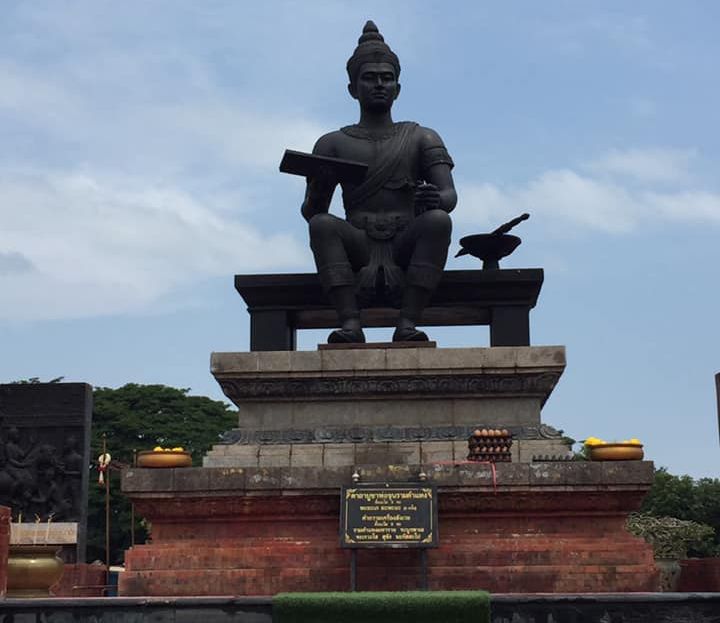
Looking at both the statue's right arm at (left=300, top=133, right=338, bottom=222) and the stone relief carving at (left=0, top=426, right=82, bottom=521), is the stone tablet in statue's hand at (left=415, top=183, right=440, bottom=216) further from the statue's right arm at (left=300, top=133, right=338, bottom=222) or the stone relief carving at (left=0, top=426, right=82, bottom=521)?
the stone relief carving at (left=0, top=426, right=82, bottom=521)

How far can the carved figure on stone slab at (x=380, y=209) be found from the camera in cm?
1296

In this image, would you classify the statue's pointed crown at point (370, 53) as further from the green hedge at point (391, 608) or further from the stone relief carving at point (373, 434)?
the green hedge at point (391, 608)

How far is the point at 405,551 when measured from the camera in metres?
10.4

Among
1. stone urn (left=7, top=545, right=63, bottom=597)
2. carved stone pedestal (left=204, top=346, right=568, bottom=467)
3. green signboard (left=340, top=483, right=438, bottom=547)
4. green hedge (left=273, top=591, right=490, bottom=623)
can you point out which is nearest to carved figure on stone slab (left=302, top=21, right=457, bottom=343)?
carved stone pedestal (left=204, top=346, right=568, bottom=467)

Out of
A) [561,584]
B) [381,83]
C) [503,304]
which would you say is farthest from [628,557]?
[381,83]

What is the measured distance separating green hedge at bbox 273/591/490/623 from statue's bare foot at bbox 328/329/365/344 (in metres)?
4.84

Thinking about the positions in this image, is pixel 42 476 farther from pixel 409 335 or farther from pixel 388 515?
pixel 388 515

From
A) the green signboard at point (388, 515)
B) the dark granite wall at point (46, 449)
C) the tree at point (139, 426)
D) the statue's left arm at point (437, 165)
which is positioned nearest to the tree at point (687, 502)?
the tree at point (139, 426)

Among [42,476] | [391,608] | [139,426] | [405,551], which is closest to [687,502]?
[139,426]

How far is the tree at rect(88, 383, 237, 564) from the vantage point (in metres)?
36.4

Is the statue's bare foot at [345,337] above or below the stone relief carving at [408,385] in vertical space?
above

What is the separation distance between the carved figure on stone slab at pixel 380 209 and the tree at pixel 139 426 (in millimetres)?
24940

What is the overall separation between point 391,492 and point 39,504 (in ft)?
35.4

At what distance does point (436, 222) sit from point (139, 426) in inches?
1120
